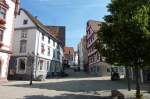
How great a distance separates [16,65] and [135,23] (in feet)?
Result: 96.2

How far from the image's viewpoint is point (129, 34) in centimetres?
1370

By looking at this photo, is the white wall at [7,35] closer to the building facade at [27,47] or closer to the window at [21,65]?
the building facade at [27,47]

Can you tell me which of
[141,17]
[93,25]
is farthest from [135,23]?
[93,25]

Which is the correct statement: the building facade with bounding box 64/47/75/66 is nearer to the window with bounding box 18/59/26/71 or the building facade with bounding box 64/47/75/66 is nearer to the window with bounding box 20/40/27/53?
the window with bounding box 20/40/27/53

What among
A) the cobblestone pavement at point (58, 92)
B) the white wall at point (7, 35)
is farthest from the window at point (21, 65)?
the cobblestone pavement at point (58, 92)

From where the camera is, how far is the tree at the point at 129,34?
13336 mm

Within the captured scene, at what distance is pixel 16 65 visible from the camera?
1537 inches

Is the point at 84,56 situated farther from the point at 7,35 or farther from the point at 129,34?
the point at 129,34

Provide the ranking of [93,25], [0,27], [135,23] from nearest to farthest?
[135,23] < [0,27] < [93,25]

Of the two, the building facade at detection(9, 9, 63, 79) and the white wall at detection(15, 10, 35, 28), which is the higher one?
the white wall at detection(15, 10, 35, 28)

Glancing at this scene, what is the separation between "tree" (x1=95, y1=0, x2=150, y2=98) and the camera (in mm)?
13336

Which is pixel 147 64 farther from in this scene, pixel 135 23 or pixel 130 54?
pixel 135 23

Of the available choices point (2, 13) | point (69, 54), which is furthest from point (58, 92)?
point (69, 54)

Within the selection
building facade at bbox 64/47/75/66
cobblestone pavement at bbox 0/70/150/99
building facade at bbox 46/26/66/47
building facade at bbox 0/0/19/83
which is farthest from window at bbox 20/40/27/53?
building facade at bbox 64/47/75/66
